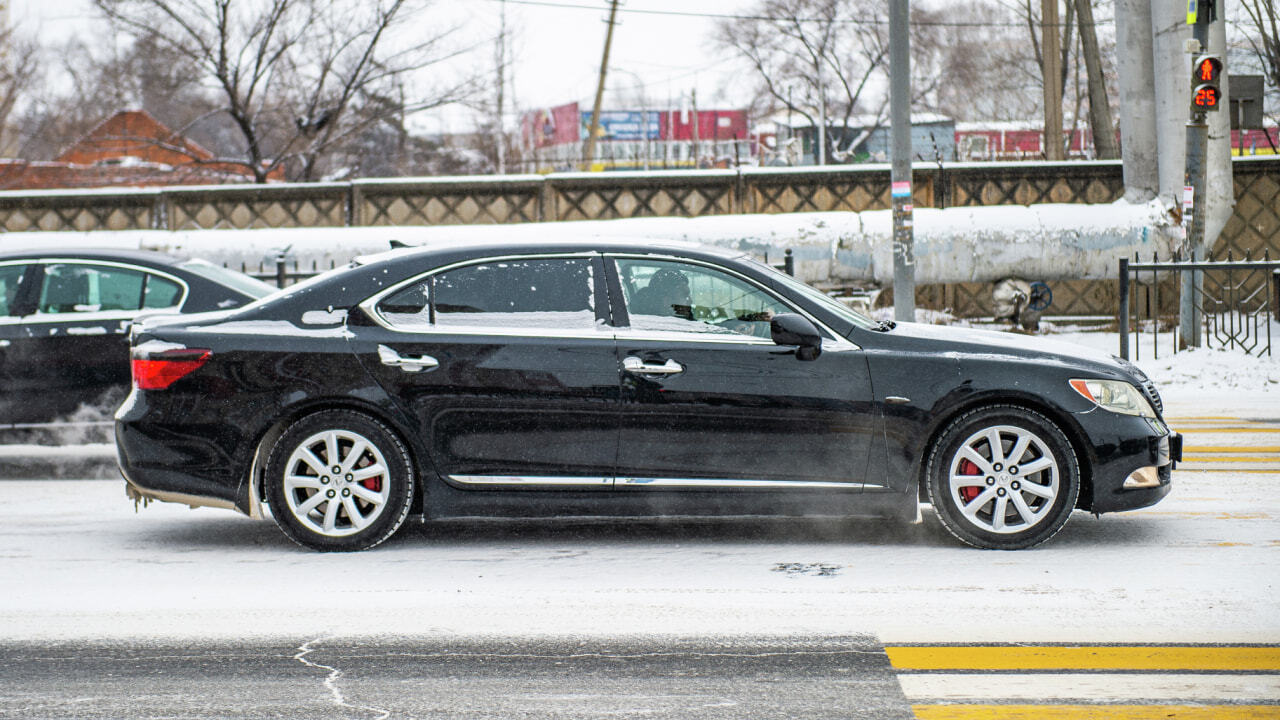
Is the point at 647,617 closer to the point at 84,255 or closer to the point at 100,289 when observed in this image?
the point at 100,289

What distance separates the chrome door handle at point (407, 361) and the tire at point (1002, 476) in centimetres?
236

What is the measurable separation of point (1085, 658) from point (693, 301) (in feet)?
8.45

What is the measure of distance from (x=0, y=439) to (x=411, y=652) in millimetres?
5309

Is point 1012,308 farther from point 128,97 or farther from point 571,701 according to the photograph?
point 128,97

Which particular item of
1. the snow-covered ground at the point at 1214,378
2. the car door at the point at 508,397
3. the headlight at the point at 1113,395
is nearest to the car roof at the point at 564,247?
the car door at the point at 508,397

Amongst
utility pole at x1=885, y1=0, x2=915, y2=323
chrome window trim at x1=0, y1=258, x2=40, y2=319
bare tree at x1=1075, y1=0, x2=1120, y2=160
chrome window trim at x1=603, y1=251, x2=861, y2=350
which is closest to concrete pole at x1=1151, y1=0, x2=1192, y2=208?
utility pole at x1=885, y1=0, x2=915, y2=323

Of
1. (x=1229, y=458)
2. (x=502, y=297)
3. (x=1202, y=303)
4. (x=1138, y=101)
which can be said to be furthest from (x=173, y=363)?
(x=1138, y=101)

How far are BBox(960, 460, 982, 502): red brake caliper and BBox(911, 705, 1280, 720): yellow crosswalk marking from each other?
2212 millimetres

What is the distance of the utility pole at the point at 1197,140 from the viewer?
14812 millimetres

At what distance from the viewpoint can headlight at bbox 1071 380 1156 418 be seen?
600cm

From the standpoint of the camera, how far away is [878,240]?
706 inches

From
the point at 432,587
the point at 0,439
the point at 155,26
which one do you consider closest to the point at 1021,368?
the point at 432,587

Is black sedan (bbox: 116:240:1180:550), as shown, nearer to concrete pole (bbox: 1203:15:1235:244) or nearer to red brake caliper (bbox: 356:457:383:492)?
red brake caliper (bbox: 356:457:383:492)

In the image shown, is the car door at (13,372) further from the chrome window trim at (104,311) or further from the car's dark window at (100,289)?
the car's dark window at (100,289)
